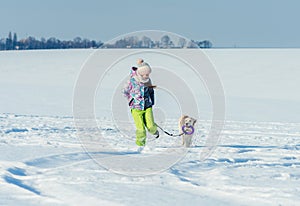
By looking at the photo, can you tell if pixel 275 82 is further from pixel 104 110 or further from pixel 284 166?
pixel 284 166

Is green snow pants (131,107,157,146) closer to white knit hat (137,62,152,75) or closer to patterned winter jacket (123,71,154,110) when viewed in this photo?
patterned winter jacket (123,71,154,110)

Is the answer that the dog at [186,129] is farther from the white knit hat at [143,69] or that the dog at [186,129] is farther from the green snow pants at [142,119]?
the white knit hat at [143,69]

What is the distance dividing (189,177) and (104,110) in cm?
1372

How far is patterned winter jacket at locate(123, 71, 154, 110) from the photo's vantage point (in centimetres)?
803

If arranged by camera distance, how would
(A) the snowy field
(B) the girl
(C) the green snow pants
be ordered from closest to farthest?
(A) the snowy field
(B) the girl
(C) the green snow pants

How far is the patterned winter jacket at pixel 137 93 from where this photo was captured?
8.03m

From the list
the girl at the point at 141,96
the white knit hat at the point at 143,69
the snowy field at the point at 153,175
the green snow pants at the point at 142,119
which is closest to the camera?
the snowy field at the point at 153,175

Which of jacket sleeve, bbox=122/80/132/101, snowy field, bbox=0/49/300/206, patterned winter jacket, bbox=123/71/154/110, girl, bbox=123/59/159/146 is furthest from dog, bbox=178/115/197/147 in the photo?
jacket sleeve, bbox=122/80/132/101

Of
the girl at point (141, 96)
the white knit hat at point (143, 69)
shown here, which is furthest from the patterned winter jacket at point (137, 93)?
the white knit hat at point (143, 69)

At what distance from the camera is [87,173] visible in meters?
5.50

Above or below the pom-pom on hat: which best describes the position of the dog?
below

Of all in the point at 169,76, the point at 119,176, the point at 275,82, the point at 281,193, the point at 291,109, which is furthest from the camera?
the point at 275,82

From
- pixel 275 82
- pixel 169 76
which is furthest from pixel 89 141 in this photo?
pixel 275 82

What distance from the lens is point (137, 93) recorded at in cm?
807
